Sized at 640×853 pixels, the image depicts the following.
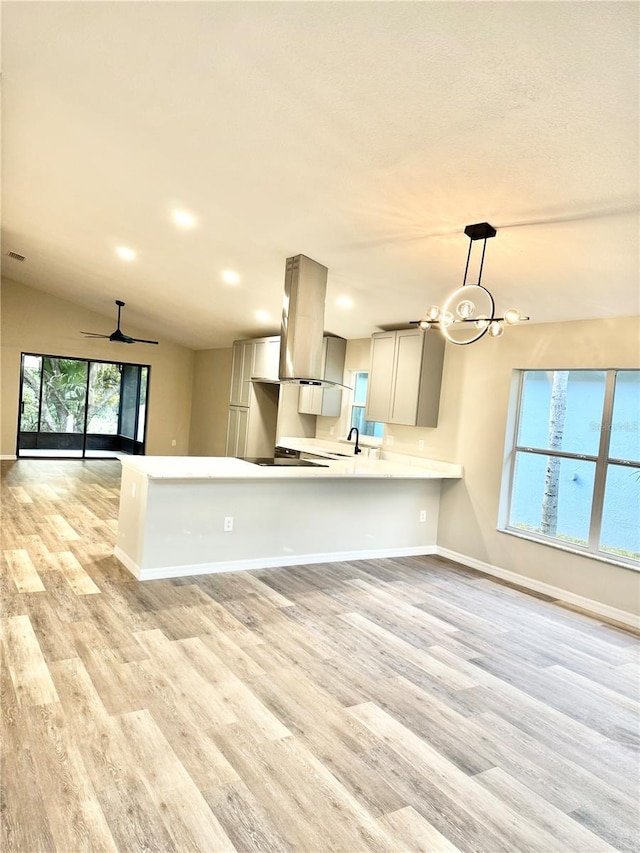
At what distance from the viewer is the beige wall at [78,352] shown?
9336 millimetres

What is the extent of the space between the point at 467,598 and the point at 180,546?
2.25 m

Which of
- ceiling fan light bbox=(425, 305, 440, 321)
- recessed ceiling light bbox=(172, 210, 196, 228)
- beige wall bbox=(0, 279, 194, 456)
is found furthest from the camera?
beige wall bbox=(0, 279, 194, 456)

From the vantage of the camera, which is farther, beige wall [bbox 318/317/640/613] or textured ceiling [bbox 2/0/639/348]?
beige wall [bbox 318/317/640/613]

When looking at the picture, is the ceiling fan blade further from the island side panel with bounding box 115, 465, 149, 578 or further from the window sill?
the island side panel with bounding box 115, 465, 149, 578

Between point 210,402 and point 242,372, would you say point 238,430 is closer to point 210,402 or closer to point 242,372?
point 242,372

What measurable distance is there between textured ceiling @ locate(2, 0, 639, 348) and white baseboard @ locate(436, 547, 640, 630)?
221 centimetres

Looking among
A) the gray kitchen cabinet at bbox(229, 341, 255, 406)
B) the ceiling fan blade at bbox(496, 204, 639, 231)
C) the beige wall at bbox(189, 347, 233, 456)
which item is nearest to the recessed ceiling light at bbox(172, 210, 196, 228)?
the ceiling fan blade at bbox(496, 204, 639, 231)

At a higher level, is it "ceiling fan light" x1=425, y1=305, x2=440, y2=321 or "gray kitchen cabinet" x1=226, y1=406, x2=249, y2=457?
"ceiling fan light" x1=425, y1=305, x2=440, y2=321

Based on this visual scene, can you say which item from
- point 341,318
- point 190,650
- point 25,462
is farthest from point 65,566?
point 25,462

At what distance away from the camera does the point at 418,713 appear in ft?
8.75

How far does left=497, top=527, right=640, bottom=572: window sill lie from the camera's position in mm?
4180

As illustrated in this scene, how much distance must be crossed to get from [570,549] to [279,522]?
2.37 metres

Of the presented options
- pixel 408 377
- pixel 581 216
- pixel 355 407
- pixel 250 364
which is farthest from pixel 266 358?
pixel 581 216

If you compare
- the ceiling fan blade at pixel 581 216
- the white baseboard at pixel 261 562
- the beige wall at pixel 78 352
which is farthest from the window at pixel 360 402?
the beige wall at pixel 78 352
